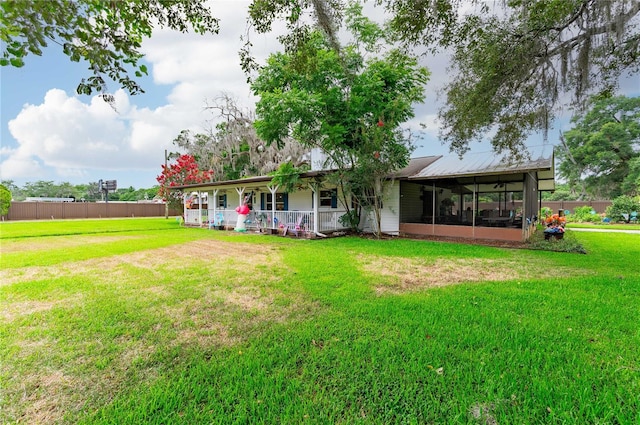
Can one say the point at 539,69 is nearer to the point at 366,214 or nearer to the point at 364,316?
the point at 364,316

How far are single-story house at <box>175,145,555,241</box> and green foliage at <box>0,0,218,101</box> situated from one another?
8.86 m

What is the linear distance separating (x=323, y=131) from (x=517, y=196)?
393 inches

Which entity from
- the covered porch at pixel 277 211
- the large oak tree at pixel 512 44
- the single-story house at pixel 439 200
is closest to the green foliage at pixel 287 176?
the single-story house at pixel 439 200

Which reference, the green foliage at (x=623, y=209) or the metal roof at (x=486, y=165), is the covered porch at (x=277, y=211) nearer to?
the metal roof at (x=486, y=165)

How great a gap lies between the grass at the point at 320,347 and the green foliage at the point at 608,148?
29.4 metres

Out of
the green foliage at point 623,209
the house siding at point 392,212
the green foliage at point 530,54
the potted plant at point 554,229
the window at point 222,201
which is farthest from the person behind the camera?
the green foliage at point 623,209

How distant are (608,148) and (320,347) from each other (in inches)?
1503

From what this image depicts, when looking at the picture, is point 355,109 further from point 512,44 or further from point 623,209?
point 623,209

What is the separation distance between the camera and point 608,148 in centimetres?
2809

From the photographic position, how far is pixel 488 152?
1226cm

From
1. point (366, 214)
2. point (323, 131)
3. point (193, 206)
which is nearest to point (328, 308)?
point (323, 131)

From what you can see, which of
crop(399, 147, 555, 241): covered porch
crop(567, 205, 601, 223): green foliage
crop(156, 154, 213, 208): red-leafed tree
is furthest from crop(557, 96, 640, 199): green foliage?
crop(156, 154, 213, 208): red-leafed tree

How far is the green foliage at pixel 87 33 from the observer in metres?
2.08

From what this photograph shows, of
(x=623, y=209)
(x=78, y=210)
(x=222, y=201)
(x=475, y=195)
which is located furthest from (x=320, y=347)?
(x=78, y=210)
